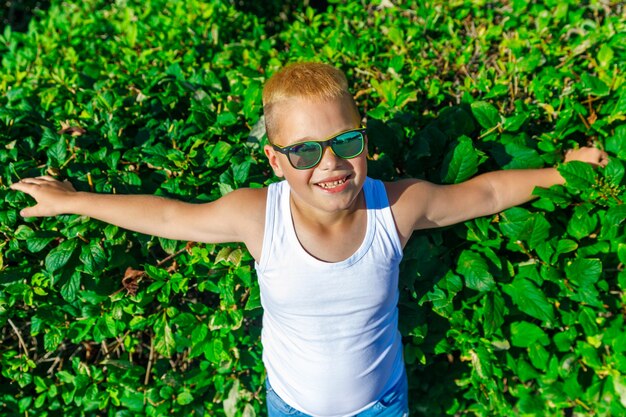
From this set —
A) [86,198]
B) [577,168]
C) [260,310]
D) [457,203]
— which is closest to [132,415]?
[260,310]

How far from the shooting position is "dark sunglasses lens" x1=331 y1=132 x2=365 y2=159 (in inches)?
67.2

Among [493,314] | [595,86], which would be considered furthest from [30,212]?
[595,86]

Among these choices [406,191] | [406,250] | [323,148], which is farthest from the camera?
[406,250]

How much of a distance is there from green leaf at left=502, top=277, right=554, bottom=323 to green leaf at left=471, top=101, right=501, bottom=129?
646 mm

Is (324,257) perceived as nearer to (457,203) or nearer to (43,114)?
(457,203)

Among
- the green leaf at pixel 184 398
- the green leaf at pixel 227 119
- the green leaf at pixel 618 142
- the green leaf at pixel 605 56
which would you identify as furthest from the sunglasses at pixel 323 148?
the green leaf at pixel 605 56

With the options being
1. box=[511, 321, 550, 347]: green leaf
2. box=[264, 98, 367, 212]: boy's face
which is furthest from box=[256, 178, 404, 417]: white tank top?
box=[511, 321, 550, 347]: green leaf

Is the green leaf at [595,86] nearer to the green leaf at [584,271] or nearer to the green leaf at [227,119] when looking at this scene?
the green leaf at [584,271]

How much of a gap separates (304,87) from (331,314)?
78cm

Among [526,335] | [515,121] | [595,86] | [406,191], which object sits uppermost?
[595,86]

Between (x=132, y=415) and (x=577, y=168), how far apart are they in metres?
2.14

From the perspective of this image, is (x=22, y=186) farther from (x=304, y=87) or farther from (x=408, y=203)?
(x=408, y=203)

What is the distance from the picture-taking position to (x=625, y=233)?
6.83ft

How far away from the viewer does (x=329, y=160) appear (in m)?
1.72
